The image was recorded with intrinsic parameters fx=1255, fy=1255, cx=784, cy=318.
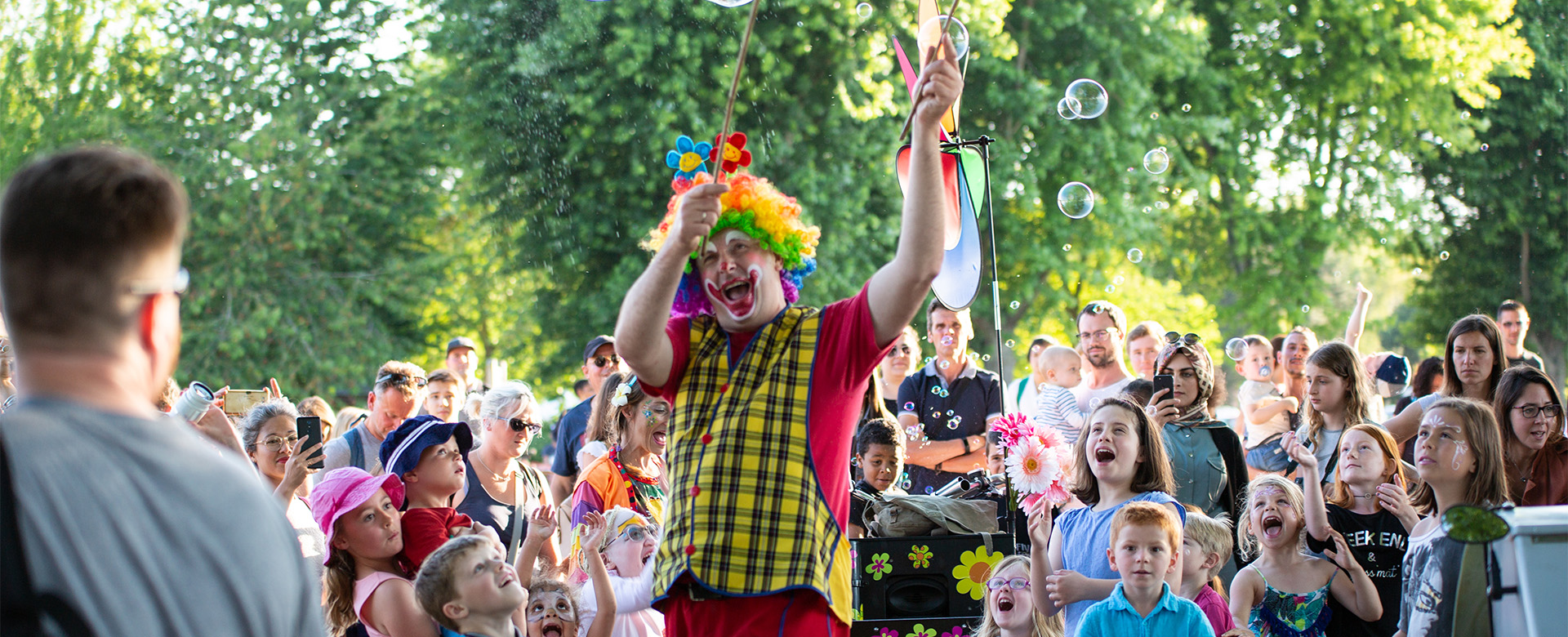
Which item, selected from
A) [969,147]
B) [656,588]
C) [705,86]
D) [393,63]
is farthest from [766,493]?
[393,63]

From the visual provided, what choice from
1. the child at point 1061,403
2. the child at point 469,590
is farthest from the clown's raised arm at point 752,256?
the child at point 1061,403

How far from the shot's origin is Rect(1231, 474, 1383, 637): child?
12.9ft

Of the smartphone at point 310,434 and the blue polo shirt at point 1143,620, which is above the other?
the smartphone at point 310,434

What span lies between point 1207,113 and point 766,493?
14.7 metres

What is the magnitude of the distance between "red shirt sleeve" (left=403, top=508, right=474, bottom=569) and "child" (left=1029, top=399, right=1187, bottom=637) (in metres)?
1.74

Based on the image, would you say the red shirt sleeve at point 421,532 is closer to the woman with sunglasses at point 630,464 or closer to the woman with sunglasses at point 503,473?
the woman with sunglasses at point 630,464

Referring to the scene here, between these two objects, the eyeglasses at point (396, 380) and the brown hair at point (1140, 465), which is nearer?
the brown hair at point (1140, 465)

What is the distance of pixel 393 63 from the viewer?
46.7ft

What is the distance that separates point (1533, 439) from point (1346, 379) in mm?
725

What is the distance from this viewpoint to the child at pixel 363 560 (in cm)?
331

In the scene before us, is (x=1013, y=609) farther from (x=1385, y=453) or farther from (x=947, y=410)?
(x=947, y=410)

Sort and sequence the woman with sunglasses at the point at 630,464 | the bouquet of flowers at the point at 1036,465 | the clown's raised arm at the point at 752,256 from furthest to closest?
1. the woman with sunglasses at the point at 630,464
2. the bouquet of flowers at the point at 1036,465
3. the clown's raised arm at the point at 752,256

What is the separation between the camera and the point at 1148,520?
353 cm

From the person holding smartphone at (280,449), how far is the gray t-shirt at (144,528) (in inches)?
114
